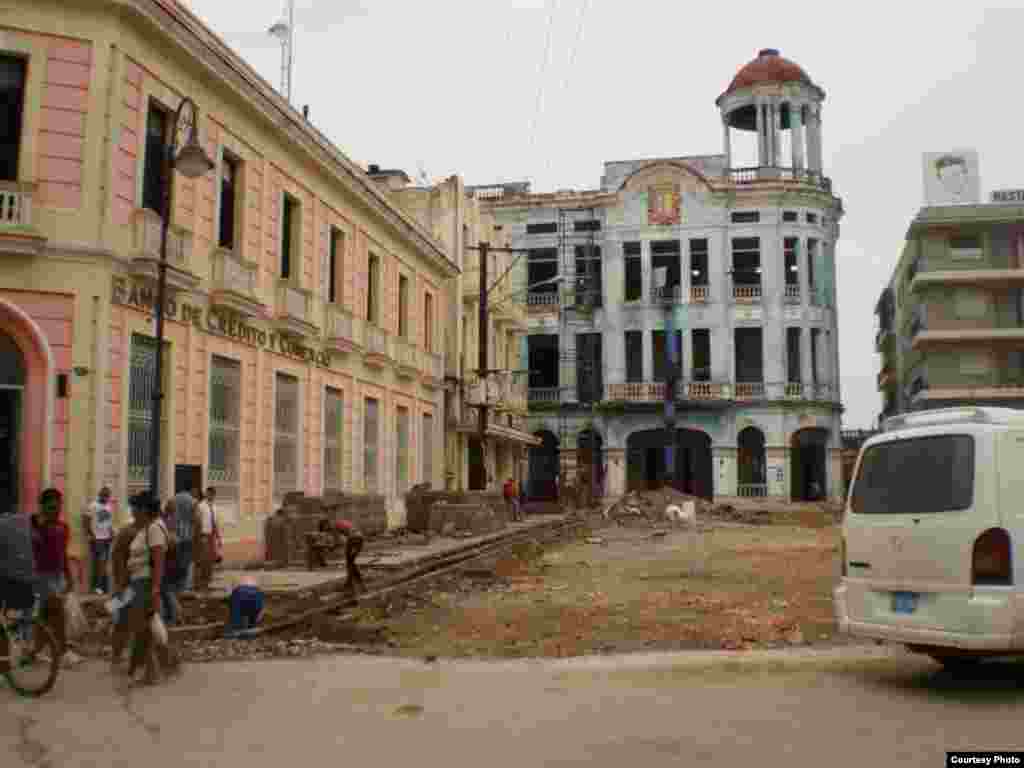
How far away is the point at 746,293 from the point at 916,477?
136ft

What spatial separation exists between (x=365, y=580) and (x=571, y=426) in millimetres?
33881

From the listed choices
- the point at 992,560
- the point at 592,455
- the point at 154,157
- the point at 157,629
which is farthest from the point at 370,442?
the point at 592,455

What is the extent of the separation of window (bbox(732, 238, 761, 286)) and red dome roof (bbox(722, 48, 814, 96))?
795 cm

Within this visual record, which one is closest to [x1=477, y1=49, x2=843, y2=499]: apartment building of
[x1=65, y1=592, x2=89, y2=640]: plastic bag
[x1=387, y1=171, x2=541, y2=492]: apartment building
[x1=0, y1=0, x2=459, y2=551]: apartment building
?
[x1=387, y1=171, x2=541, y2=492]: apartment building

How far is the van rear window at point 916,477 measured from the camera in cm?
754

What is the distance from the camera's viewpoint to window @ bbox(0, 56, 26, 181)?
48.5 feet

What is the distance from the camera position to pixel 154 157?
16.9 m

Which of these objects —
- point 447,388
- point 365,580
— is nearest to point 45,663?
point 365,580

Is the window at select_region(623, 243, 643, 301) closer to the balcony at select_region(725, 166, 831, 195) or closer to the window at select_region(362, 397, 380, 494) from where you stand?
the balcony at select_region(725, 166, 831, 195)

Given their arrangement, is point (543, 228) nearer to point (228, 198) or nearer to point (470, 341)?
point (470, 341)

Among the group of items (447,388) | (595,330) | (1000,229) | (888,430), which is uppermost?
(1000,229)

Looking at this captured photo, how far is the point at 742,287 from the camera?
48.3 metres

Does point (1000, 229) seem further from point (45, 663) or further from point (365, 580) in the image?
point (45, 663)

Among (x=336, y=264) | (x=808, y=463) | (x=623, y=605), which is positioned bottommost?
(x=623, y=605)
